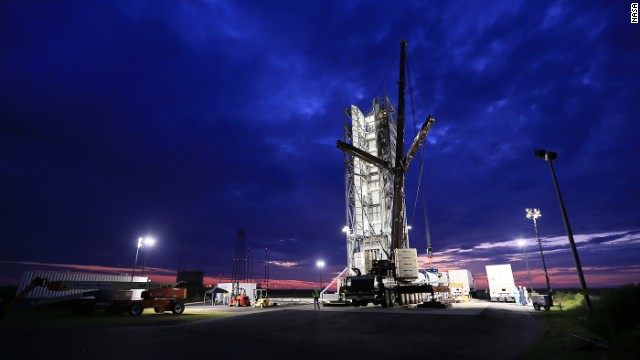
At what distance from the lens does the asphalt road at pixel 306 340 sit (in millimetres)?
11562

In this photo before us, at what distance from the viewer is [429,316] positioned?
2039cm

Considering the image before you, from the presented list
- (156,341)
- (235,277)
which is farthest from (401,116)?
(235,277)

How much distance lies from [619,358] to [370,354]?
7188mm

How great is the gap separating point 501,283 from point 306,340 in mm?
35274

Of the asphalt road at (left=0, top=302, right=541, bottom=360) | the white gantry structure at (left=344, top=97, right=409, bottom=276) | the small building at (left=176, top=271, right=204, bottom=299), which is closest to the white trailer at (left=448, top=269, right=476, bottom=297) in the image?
the white gantry structure at (left=344, top=97, right=409, bottom=276)

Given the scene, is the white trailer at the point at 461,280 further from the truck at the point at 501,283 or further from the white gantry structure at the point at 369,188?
the white gantry structure at the point at 369,188

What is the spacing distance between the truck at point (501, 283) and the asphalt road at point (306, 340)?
69.0 feet

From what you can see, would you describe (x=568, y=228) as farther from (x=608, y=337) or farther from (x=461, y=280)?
(x=461, y=280)

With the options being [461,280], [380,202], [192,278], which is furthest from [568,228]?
[192,278]

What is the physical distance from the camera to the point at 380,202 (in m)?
48.5

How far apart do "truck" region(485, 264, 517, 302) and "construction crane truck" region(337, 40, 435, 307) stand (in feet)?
30.3

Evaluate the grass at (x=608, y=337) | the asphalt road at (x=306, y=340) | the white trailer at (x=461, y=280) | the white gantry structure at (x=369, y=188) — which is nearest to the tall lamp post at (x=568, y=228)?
the grass at (x=608, y=337)

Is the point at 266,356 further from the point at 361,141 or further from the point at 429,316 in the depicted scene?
the point at 361,141

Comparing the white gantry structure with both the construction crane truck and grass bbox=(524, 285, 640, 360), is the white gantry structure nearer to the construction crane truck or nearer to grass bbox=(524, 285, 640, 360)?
the construction crane truck
